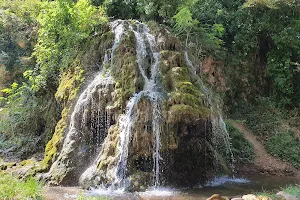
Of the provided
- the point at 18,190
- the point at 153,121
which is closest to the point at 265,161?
the point at 153,121

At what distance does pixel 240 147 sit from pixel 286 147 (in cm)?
201

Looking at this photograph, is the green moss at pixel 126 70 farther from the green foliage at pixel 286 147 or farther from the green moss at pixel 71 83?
the green foliage at pixel 286 147

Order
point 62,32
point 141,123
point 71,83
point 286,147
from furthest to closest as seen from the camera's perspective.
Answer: point 286,147, point 62,32, point 71,83, point 141,123

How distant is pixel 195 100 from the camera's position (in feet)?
30.7

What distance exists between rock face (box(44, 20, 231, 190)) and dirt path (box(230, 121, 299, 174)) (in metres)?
2.38

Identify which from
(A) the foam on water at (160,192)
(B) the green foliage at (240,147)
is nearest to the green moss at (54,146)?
(A) the foam on water at (160,192)

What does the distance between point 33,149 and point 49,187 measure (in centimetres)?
396

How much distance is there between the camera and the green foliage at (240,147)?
41.4ft

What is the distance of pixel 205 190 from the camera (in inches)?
347

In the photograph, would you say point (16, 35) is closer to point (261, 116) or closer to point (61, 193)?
point (61, 193)

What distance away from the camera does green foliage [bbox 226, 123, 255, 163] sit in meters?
12.6

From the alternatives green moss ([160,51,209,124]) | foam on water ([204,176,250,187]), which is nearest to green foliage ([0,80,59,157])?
green moss ([160,51,209,124])

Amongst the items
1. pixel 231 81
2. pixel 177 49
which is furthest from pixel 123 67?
pixel 231 81

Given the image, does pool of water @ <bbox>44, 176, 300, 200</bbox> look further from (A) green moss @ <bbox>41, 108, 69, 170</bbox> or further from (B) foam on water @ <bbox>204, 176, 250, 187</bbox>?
(A) green moss @ <bbox>41, 108, 69, 170</bbox>
